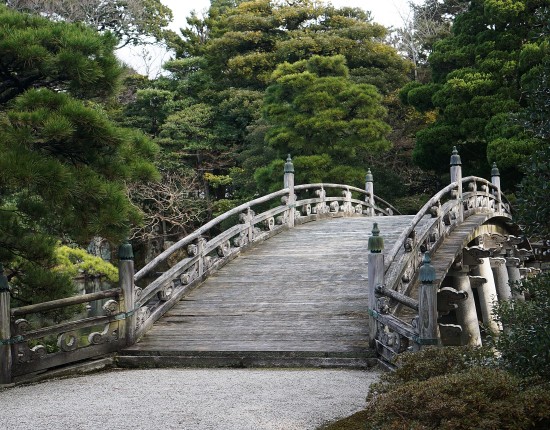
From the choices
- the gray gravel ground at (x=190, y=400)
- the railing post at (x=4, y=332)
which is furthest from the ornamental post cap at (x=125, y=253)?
the railing post at (x=4, y=332)

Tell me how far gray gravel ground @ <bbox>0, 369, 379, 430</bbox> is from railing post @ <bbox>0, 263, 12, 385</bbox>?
18cm

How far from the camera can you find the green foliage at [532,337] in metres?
4.63

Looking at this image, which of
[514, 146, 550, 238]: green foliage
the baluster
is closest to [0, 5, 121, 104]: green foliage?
[514, 146, 550, 238]: green foliage

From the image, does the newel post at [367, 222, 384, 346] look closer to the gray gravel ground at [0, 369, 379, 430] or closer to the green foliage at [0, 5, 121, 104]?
the gray gravel ground at [0, 369, 379, 430]

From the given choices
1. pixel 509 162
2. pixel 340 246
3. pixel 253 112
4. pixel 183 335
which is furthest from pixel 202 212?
pixel 183 335

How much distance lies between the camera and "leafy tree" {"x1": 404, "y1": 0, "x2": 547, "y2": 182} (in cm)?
2017

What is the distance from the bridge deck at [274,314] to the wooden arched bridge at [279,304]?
2 centimetres

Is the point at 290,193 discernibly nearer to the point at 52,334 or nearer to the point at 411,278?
the point at 411,278

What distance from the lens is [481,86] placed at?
21.1 m

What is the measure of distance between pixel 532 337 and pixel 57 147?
4518 mm

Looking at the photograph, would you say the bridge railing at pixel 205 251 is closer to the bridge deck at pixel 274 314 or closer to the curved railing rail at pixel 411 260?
the bridge deck at pixel 274 314

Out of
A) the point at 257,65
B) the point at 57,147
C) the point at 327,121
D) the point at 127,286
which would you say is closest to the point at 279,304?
the point at 127,286

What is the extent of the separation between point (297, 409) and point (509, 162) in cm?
1449

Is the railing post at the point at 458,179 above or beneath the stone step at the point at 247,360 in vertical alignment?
above
